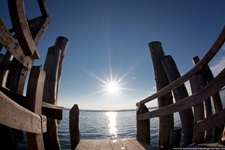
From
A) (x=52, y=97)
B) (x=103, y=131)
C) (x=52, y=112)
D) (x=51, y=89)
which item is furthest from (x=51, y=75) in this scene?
(x=103, y=131)

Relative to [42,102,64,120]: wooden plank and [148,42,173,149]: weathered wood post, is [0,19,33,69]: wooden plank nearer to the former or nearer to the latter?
[42,102,64,120]: wooden plank

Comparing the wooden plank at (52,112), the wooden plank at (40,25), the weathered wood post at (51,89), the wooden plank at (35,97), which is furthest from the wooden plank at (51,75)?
the wooden plank at (35,97)

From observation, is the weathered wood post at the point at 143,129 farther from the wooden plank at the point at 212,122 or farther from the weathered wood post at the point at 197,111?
the wooden plank at the point at 212,122

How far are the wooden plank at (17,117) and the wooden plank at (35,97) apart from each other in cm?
10

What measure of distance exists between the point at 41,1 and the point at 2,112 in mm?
2245

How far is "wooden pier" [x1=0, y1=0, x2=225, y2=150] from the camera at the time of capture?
1391 mm

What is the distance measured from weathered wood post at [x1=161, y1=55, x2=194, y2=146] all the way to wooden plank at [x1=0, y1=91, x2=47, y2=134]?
125 inches

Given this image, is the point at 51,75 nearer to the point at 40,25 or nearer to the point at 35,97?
the point at 40,25

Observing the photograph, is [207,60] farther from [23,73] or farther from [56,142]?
[23,73]

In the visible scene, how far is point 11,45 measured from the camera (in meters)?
1.39

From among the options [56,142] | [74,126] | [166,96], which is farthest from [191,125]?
[56,142]

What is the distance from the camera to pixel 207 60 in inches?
75.0

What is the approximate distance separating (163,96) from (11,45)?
3.68 m

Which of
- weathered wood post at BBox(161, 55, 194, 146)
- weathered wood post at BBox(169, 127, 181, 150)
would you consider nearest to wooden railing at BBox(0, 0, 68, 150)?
weathered wood post at BBox(169, 127, 181, 150)
